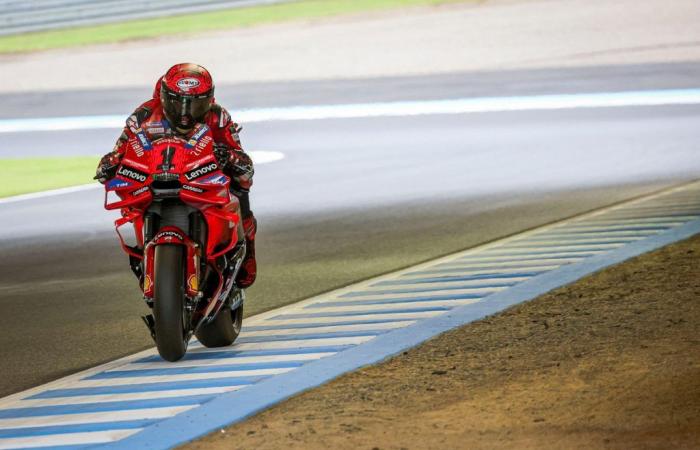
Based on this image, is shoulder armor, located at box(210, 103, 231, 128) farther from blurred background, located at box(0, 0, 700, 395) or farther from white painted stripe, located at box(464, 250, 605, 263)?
white painted stripe, located at box(464, 250, 605, 263)

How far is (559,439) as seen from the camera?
Result: 6176 millimetres

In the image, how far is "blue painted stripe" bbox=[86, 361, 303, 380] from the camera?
795 cm

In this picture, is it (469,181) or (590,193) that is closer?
(590,193)

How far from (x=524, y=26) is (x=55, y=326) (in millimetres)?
30330

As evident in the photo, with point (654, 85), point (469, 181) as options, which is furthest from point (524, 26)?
point (469, 181)

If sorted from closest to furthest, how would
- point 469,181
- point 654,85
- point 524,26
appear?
point 469,181 < point 654,85 < point 524,26

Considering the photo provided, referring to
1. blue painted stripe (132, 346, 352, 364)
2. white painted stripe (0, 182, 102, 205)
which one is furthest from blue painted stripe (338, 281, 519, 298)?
white painted stripe (0, 182, 102, 205)

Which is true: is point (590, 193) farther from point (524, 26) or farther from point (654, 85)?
point (524, 26)

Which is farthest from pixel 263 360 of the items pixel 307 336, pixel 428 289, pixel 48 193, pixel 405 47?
pixel 405 47

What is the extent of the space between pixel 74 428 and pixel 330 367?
1487mm

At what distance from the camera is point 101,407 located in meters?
7.23

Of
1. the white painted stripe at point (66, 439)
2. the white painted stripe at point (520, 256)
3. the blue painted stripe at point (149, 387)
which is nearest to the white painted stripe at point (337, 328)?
the blue painted stripe at point (149, 387)

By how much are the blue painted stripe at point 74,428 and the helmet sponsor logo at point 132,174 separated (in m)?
1.53

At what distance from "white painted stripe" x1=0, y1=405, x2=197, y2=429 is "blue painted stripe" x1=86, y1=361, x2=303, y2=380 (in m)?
0.85
